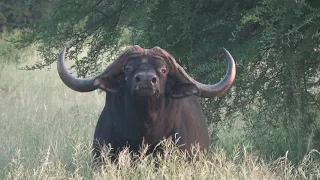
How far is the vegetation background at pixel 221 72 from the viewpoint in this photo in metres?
6.45

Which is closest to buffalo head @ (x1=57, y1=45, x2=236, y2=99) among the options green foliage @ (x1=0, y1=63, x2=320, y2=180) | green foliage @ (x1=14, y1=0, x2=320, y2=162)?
green foliage @ (x1=0, y1=63, x2=320, y2=180)

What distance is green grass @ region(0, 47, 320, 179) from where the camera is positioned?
5.30m

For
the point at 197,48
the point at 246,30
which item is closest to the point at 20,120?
the point at 197,48

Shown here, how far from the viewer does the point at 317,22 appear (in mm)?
6816

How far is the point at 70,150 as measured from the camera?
6969 mm

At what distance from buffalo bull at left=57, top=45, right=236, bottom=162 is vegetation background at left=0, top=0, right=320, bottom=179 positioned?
25cm

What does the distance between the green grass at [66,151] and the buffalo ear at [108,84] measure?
0.50 meters

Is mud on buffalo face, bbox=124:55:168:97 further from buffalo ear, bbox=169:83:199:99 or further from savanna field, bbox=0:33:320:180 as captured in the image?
savanna field, bbox=0:33:320:180

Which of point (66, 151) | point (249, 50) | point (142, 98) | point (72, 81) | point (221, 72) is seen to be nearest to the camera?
point (142, 98)

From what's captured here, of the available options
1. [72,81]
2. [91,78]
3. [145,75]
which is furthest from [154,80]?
[72,81]

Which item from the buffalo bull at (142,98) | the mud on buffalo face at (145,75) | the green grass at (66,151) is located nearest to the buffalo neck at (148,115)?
the buffalo bull at (142,98)

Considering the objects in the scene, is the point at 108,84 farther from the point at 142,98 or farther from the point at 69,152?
the point at 69,152

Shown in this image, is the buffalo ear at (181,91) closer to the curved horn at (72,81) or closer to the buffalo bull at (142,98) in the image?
the buffalo bull at (142,98)

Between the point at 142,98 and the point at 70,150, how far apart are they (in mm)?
1646
